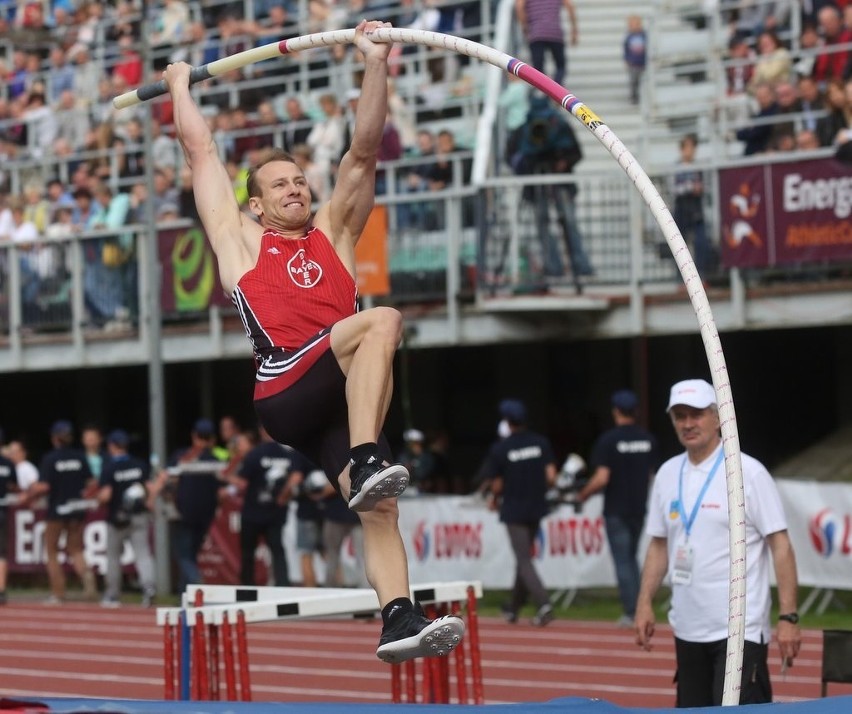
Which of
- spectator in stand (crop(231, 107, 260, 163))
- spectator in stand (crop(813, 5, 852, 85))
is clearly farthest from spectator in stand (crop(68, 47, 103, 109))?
spectator in stand (crop(813, 5, 852, 85))

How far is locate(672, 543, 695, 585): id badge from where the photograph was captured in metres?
7.91

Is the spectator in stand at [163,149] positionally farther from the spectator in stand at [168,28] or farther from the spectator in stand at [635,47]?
the spectator in stand at [635,47]

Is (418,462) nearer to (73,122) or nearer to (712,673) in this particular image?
(73,122)

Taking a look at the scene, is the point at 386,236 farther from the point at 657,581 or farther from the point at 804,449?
the point at 657,581

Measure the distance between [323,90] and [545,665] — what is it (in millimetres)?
10720

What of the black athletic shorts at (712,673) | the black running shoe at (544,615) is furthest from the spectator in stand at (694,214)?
the black athletic shorts at (712,673)

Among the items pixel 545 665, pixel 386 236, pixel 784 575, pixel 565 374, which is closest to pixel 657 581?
pixel 784 575

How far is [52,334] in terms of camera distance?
76.0 ft

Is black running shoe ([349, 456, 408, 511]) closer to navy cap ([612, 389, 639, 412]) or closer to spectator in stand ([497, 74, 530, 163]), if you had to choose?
navy cap ([612, 389, 639, 412])

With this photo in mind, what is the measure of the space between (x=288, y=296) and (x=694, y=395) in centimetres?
182

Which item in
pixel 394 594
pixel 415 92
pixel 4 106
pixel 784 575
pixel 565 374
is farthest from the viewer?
pixel 4 106

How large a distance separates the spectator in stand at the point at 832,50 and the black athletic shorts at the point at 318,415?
11163 mm

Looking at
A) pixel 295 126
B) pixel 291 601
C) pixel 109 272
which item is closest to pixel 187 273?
pixel 109 272

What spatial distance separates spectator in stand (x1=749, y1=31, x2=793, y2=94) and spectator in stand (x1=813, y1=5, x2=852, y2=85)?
0.35m
